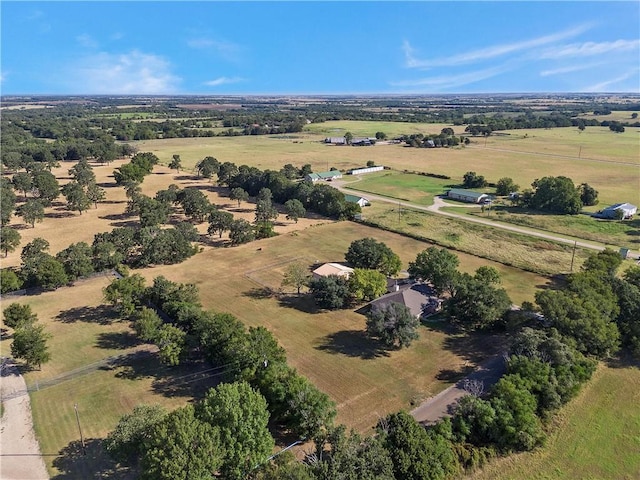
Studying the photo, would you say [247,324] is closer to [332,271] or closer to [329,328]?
[329,328]

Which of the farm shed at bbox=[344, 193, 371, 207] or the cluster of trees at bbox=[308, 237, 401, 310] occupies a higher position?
the farm shed at bbox=[344, 193, 371, 207]

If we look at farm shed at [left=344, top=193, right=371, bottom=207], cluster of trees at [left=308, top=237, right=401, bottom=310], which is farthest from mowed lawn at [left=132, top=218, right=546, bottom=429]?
farm shed at [left=344, top=193, right=371, bottom=207]

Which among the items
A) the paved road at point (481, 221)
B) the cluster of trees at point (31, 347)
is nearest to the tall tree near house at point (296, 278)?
the cluster of trees at point (31, 347)

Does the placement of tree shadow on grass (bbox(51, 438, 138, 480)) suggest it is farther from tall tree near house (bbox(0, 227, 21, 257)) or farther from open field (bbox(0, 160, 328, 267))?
tall tree near house (bbox(0, 227, 21, 257))

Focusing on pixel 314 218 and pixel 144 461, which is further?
pixel 314 218

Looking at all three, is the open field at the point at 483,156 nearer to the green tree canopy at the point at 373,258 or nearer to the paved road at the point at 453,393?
the green tree canopy at the point at 373,258

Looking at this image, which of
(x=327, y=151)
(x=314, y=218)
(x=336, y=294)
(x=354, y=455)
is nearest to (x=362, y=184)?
(x=314, y=218)

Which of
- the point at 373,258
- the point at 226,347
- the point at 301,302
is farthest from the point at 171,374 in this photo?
the point at 373,258

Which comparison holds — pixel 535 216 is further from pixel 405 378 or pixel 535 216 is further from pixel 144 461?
pixel 144 461
